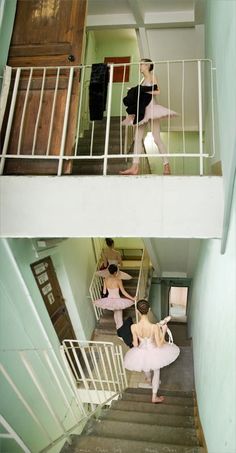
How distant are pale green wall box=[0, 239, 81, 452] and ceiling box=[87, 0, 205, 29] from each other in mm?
3207

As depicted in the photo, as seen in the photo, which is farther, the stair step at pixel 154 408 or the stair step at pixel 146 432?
the stair step at pixel 154 408

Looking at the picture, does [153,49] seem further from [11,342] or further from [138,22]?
[11,342]

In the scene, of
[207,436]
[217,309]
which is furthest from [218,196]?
[207,436]

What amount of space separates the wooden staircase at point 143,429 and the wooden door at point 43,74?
9.04ft

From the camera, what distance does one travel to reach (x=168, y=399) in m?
4.32

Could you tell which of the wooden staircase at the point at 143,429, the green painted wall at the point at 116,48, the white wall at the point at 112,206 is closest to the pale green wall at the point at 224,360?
the white wall at the point at 112,206

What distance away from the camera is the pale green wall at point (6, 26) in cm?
315

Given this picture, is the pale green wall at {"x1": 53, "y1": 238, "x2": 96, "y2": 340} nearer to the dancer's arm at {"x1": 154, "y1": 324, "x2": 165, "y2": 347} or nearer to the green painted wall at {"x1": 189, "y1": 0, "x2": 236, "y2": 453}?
the dancer's arm at {"x1": 154, "y1": 324, "x2": 165, "y2": 347}

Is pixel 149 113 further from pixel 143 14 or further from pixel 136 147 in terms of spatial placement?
pixel 143 14

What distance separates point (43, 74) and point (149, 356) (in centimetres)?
317

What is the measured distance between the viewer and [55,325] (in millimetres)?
4449

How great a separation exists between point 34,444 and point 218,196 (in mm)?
3207

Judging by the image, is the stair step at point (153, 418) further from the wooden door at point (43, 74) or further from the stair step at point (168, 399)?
the wooden door at point (43, 74)

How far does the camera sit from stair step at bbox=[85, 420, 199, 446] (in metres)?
3.30
